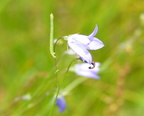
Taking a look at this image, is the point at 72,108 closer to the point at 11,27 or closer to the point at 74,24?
the point at 74,24

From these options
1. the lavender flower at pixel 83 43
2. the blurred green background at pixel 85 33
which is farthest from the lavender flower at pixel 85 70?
the blurred green background at pixel 85 33

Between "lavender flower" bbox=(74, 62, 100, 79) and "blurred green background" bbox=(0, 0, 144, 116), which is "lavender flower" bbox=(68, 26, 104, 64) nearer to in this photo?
"lavender flower" bbox=(74, 62, 100, 79)

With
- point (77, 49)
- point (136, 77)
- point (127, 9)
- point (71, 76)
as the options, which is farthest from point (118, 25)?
point (77, 49)

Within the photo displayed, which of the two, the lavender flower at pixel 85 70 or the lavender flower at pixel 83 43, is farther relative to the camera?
the lavender flower at pixel 85 70

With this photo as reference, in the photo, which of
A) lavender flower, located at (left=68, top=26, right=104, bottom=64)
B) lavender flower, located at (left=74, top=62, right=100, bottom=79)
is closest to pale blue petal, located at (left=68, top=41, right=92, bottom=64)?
lavender flower, located at (left=68, top=26, right=104, bottom=64)

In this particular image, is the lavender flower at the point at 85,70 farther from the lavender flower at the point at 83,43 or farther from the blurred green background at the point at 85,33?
the blurred green background at the point at 85,33

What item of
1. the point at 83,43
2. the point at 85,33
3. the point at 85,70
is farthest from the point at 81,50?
the point at 85,33

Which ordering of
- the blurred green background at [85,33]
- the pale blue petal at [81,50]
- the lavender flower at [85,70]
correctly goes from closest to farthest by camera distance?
the pale blue petal at [81,50]
the lavender flower at [85,70]
the blurred green background at [85,33]

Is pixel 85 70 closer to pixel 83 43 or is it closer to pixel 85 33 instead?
pixel 83 43

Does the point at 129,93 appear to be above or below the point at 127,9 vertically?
below
